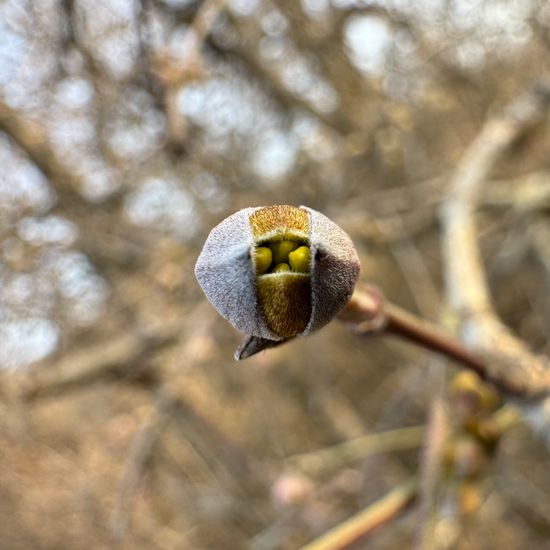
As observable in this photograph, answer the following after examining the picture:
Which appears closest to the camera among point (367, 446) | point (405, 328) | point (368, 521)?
point (405, 328)

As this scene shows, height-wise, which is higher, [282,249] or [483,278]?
[282,249]

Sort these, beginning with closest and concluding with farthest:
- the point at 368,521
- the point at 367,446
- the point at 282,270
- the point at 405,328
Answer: the point at 282,270, the point at 405,328, the point at 368,521, the point at 367,446

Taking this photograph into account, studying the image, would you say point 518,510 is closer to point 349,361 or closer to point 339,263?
point 349,361

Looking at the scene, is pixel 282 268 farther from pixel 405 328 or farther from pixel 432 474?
pixel 432 474

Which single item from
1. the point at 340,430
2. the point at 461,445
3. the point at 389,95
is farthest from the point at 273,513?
the point at 461,445

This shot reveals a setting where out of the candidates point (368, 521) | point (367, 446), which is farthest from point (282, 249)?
point (367, 446)

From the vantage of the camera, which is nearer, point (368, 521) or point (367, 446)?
point (368, 521)

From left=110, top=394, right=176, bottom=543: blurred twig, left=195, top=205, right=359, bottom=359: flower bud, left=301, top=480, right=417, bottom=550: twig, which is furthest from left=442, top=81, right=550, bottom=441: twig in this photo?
left=110, top=394, right=176, bottom=543: blurred twig
